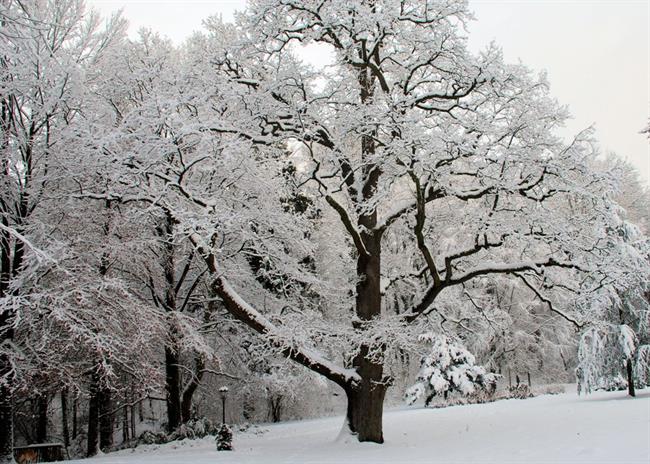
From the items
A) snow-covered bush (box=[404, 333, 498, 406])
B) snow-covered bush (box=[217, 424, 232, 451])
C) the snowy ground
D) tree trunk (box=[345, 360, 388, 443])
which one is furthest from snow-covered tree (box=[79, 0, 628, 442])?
snow-covered bush (box=[404, 333, 498, 406])

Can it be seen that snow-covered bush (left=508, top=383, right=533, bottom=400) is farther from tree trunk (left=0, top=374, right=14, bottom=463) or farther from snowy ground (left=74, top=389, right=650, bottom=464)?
tree trunk (left=0, top=374, right=14, bottom=463)

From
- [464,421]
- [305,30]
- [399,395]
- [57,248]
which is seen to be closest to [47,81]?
[57,248]

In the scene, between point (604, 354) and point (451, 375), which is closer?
point (604, 354)

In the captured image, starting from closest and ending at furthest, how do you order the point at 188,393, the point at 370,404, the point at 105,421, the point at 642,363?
1. the point at 370,404
2. the point at 642,363
3. the point at 105,421
4. the point at 188,393

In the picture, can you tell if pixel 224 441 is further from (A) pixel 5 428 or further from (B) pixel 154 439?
→ (A) pixel 5 428

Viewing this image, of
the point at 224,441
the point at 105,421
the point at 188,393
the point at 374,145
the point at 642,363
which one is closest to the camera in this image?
the point at 374,145

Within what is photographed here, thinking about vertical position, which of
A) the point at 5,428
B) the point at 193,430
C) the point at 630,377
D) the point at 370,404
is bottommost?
the point at 193,430

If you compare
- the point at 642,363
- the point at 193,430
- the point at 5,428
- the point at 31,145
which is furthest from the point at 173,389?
the point at 642,363

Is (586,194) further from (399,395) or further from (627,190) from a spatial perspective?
(627,190)

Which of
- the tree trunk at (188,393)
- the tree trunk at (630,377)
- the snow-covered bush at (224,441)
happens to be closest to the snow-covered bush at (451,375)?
the tree trunk at (630,377)

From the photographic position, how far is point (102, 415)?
16.0 m

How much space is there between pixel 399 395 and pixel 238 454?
2058 centimetres

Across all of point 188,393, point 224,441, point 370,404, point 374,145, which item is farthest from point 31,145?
point 370,404

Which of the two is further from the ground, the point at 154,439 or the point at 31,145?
the point at 31,145
